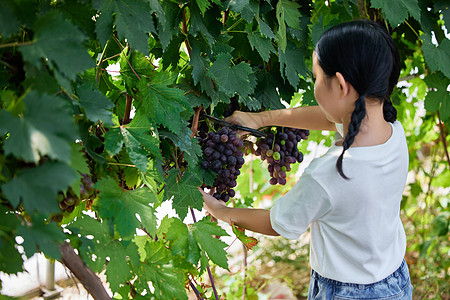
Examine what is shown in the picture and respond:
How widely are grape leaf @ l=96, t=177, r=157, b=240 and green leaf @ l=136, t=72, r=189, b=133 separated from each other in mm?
155

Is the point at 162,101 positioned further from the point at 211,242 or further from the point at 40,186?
the point at 40,186

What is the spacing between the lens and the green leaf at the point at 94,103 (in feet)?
2.32

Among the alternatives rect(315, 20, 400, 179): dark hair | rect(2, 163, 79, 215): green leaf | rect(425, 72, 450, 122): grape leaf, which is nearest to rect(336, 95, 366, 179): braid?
rect(315, 20, 400, 179): dark hair

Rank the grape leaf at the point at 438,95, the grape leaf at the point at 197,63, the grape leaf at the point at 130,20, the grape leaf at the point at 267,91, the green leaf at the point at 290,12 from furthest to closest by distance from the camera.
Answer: the grape leaf at the point at 438,95, the grape leaf at the point at 267,91, the green leaf at the point at 290,12, the grape leaf at the point at 197,63, the grape leaf at the point at 130,20

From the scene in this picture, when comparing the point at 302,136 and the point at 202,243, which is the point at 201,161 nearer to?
the point at 202,243

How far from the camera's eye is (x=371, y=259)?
103 centimetres

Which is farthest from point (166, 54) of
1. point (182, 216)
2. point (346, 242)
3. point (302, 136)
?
point (346, 242)

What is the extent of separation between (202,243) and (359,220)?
1.11ft

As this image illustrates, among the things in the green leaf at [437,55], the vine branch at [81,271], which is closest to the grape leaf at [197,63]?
the vine branch at [81,271]

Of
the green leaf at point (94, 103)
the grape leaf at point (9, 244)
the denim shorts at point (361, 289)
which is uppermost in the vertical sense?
the green leaf at point (94, 103)

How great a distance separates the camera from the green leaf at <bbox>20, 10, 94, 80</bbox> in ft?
1.90

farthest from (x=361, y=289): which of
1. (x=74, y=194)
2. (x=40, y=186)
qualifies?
(x=40, y=186)

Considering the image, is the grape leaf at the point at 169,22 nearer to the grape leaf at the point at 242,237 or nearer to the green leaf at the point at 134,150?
the green leaf at the point at 134,150

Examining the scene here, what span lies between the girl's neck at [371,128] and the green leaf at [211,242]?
0.34m
